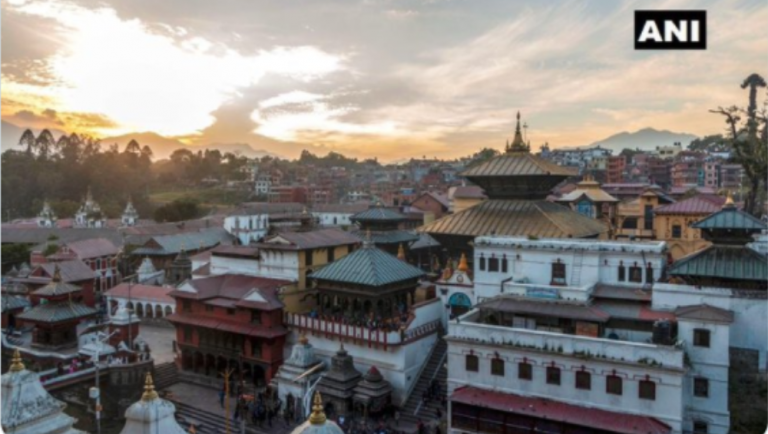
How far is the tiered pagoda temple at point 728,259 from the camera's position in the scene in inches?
738

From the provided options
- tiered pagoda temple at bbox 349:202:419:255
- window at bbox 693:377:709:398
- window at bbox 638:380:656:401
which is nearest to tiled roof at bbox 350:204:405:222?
tiered pagoda temple at bbox 349:202:419:255

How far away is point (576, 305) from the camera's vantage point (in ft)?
64.9

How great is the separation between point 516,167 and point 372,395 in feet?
42.3

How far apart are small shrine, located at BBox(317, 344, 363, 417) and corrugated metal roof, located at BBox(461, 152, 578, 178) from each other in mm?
10845

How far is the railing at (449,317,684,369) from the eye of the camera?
55.4ft

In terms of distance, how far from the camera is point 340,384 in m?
21.9

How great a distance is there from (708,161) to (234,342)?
68777 mm

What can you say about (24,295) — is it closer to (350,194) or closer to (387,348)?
(387,348)

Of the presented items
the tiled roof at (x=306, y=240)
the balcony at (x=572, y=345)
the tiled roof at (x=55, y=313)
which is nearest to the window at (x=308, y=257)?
the tiled roof at (x=306, y=240)

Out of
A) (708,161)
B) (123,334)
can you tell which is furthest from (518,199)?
(708,161)

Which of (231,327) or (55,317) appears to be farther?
(55,317)

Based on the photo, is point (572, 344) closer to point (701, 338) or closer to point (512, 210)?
point (701, 338)

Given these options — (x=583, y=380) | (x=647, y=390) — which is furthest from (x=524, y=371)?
(x=647, y=390)

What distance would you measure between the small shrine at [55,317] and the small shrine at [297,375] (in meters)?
10.9
